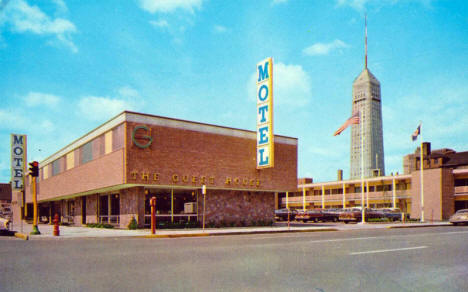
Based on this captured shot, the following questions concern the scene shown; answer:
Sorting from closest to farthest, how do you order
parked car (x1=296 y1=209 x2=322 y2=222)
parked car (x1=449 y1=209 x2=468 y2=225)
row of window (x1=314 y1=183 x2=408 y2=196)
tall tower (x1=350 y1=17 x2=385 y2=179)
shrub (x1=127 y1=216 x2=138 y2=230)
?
shrub (x1=127 y1=216 x2=138 y2=230) → parked car (x1=449 y1=209 x2=468 y2=225) → parked car (x1=296 y1=209 x2=322 y2=222) → row of window (x1=314 y1=183 x2=408 y2=196) → tall tower (x1=350 y1=17 x2=385 y2=179)

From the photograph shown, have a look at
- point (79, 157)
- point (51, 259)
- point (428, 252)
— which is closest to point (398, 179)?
point (79, 157)

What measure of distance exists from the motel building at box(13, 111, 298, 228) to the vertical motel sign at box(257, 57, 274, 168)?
2081 mm

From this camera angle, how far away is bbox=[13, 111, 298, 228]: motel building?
2559cm

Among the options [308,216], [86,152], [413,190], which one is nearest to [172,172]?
[86,152]

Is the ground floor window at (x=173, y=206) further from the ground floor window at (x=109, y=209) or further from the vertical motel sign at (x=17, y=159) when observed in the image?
the vertical motel sign at (x=17, y=159)

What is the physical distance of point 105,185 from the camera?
27.0m

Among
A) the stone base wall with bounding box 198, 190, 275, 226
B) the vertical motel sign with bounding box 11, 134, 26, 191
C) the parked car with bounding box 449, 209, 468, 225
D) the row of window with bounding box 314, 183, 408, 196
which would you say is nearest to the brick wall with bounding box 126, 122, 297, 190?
the stone base wall with bounding box 198, 190, 275, 226

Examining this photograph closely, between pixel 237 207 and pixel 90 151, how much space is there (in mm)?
11629

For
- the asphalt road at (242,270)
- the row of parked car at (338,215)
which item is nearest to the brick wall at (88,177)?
the asphalt road at (242,270)

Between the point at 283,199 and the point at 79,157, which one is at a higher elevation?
the point at 79,157

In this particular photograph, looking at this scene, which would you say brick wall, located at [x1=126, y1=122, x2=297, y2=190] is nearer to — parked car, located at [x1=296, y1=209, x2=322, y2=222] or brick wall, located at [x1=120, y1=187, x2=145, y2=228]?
brick wall, located at [x1=120, y1=187, x2=145, y2=228]

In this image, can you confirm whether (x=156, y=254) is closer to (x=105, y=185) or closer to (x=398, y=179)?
(x=105, y=185)

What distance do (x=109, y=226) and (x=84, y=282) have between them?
22.5m

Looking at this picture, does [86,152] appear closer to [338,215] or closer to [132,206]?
[132,206]
